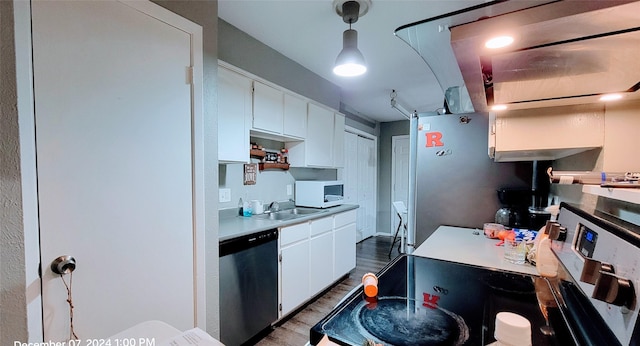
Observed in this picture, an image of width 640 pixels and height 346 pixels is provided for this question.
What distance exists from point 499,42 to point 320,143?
254cm

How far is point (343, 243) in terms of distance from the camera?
122 inches

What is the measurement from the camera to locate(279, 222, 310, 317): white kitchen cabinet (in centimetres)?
221

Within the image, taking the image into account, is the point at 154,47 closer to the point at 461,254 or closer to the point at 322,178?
the point at 461,254

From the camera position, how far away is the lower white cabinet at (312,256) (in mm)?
2246

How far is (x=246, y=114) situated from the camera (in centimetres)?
219

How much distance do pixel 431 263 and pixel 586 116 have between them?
2.94 feet

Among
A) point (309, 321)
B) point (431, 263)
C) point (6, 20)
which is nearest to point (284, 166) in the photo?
point (309, 321)

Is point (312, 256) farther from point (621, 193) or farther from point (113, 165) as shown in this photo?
point (621, 193)

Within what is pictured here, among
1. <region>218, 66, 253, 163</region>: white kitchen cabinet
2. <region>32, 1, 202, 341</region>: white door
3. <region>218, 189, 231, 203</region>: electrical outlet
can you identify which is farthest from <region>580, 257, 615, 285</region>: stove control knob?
<region>218, 189, 231, 203</region>: electrical outlet

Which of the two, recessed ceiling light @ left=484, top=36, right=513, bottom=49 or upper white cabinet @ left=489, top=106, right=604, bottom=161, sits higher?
recessed ceiling light @ left=484, top=36, right=513, bottom=49

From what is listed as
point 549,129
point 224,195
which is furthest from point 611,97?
point 224,195

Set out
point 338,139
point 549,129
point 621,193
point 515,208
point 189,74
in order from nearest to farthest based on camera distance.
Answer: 1. point 621,193
2. point 549,129
3. point 189,74
4. point 515,208
5. point 338,139

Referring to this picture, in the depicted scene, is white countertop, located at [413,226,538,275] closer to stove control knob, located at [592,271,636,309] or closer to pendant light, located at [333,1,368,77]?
stove control knob, located at [592,271,636,309]

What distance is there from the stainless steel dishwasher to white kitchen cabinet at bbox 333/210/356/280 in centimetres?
96
